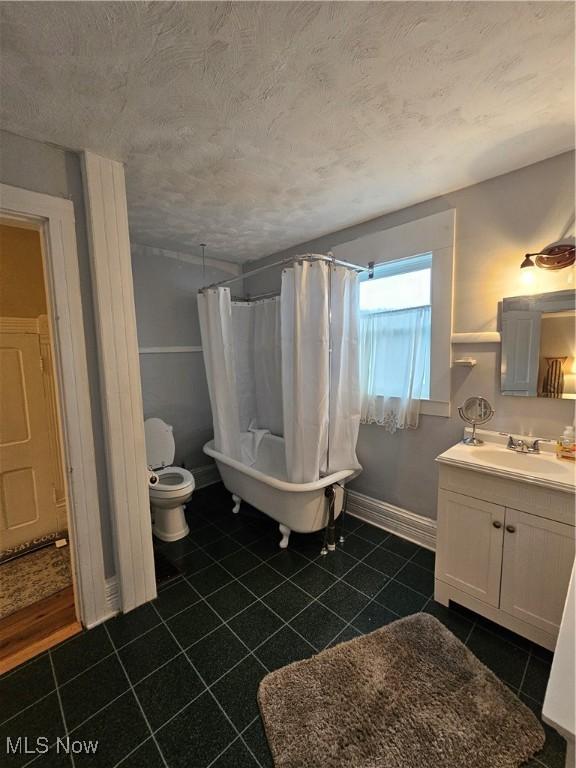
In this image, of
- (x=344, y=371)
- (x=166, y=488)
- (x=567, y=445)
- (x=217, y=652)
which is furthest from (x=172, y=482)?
(x=567, y=445)

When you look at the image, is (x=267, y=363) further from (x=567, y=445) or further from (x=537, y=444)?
(x=567, y=445)

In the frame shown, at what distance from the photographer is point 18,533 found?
230cm

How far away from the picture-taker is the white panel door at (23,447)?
2.23 m

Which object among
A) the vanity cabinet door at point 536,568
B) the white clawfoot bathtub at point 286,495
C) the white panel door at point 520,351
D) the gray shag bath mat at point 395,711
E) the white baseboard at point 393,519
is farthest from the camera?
the white baseboard at point 393,519

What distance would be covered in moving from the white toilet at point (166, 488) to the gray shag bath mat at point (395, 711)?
1.32 m

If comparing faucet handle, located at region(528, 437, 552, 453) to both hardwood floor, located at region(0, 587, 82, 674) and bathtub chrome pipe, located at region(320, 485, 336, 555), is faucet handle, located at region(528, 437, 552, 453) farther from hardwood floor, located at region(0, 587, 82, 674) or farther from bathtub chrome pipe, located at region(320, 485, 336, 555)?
hardwood floor, located at region(0, 587, 82, 674)

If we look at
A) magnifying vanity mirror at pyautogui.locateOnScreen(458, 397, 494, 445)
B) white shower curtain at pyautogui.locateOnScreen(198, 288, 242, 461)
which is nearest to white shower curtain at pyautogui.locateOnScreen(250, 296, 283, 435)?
white shower curtain at pyautogui.locateOnScreen(198, 288, 242, 461)

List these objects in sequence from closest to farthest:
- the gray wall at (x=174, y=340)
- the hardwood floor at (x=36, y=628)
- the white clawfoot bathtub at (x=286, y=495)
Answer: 1. the hardwood floor at (x=36, y=628)
2. the white clawfoot bathtub at (x=286, y=495)
3. the gray wall at (x=174, y=340)

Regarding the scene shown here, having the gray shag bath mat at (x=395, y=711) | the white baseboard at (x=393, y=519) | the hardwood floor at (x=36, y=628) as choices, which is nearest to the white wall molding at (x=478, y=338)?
the white baseboard at (x=393, y=519)

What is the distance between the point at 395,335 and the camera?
7.64 feet

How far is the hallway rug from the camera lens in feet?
6.09

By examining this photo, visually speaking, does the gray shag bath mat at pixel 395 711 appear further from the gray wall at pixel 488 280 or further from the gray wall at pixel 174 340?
the gray wall at pixel 174 340

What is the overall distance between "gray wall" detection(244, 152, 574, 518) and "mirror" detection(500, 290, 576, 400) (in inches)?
2.1

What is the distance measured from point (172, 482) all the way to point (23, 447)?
108cm
